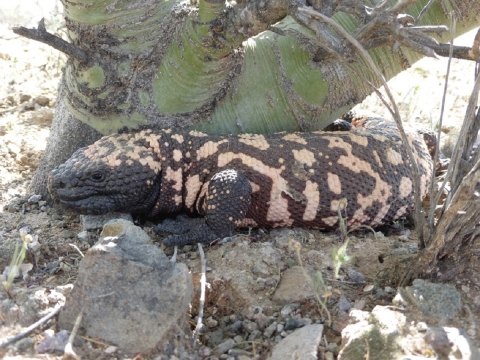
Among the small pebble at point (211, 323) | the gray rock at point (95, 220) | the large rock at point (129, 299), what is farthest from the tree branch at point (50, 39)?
the small pebble at point (211, 323)

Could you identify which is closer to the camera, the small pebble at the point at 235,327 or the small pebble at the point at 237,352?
the small pebble at the point at 237,352

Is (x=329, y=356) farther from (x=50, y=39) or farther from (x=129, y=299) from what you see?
(x=50, y=39)

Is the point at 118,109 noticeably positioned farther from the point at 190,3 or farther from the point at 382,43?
the point at 382,43

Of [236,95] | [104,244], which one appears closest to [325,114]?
[236,95]

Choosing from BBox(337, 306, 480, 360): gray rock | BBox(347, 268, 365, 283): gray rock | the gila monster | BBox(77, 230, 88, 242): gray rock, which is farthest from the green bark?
BBox(337, 306, 480, 360): gray rock

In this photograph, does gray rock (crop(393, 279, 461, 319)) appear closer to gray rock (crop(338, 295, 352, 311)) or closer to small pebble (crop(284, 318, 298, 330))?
gray rock (crop(338, 295, 352, 311))

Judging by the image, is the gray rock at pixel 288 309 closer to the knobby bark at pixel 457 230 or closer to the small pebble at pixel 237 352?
the small pebble at pixel 237 352

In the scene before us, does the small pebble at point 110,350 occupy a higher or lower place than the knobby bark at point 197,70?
lower

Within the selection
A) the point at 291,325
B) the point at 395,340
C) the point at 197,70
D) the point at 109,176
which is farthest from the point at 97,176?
the point at 395,340
